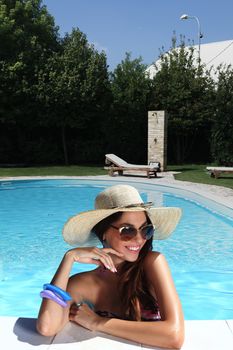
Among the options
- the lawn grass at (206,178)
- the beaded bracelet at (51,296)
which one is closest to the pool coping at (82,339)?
the beaded bracelet at (51,296)

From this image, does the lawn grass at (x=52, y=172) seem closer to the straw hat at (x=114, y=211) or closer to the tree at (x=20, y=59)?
the tree at (x=20, y=59)

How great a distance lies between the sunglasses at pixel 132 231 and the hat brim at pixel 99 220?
90mm

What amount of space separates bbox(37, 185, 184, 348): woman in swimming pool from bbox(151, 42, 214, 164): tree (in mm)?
19888

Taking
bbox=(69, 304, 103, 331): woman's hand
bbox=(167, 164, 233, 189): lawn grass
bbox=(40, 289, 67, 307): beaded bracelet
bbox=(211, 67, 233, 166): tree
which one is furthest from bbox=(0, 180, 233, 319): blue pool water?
bbox=(211, 67, 233, 166): tree

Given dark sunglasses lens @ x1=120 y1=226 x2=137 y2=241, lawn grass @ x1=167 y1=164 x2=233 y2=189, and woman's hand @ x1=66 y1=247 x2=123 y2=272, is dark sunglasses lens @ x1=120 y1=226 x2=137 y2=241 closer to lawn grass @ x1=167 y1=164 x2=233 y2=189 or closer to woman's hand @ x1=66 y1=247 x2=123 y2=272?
woman's hand @ x1=66 y1=247 x2=123 y2=272

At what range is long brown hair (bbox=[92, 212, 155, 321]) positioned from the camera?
7.60 feet

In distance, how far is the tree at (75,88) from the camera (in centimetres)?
2084

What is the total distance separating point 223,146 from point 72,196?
31.2 feet

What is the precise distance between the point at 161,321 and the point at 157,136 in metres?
17.0

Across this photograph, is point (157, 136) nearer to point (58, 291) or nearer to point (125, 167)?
point (125, 167)

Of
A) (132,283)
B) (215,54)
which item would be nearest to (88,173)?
(132,283)

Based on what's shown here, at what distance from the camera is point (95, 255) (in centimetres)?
220

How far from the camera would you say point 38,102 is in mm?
21266

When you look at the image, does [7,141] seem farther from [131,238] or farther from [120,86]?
[131,238]
